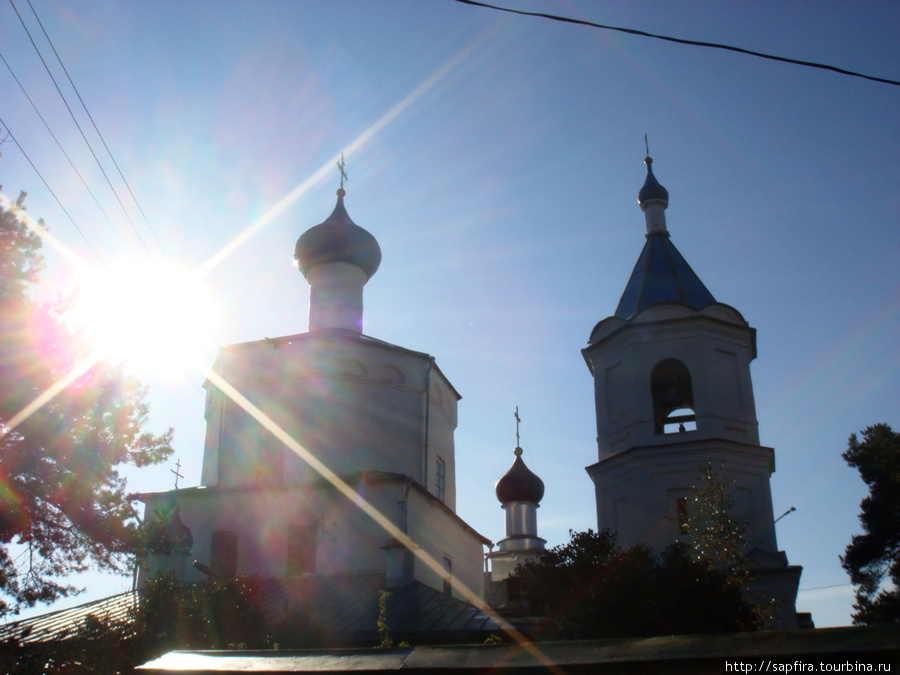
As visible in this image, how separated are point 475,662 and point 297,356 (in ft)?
42.6

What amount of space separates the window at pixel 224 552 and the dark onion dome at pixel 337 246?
6364 mm

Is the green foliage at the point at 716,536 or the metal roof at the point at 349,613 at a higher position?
the green foliage at the point at 716,536

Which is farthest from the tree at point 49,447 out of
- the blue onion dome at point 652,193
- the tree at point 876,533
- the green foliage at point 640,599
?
the tree at point 876,533

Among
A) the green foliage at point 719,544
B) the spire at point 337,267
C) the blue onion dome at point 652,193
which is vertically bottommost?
the green foliage at point 719,544

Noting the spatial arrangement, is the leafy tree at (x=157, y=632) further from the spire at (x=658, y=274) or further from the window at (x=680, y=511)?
the spire at (x=658, y=274)

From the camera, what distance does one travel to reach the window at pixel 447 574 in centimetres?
1678

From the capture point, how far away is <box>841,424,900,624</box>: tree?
19.5 metres

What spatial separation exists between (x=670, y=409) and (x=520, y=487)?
1218 centimetres

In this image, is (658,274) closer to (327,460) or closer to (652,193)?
(652,193)

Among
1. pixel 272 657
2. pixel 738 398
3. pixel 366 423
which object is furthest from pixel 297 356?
pixel 272 657

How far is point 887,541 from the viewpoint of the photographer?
64.7ft

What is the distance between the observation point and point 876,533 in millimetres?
19844

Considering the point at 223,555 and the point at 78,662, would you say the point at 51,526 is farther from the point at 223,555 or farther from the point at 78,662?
the point at 223,555

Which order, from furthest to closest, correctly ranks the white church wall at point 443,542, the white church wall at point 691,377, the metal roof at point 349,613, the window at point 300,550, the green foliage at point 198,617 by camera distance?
the white church wall at point 443,542
the window at point 300,550
the white church wall at point 691,377
the metal roof at point 349,613
the green foliage at point 198,617
